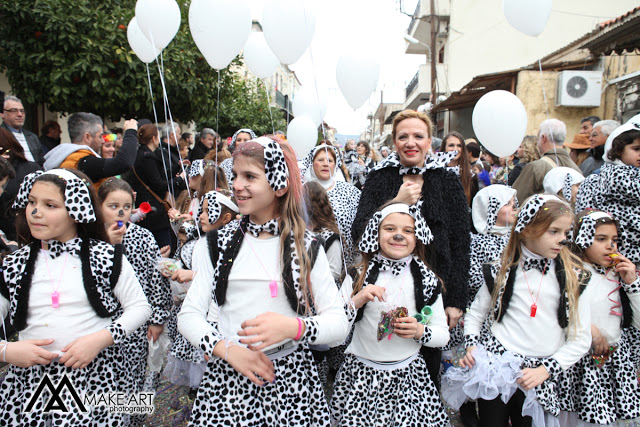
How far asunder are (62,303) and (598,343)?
290cm

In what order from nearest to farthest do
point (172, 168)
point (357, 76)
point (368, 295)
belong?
point (368, 295) < point (357, 76) < point (172, 168)

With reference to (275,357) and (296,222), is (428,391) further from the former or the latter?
(296,222)

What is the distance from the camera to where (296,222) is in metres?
1.93

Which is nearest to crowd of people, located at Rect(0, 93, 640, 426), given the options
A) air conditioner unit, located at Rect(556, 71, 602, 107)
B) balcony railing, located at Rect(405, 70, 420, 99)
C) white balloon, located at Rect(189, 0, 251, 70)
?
white balloon, located at Rect(189, 0, 251, 70)

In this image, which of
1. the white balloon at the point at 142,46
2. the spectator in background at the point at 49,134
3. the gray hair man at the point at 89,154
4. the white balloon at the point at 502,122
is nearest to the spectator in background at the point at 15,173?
the gray hair man at the point at 89,154

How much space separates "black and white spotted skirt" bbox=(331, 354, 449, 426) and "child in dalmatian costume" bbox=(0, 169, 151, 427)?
1.13 metres

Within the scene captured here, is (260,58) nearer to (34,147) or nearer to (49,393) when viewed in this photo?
(34,147)

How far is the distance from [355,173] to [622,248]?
595 cm

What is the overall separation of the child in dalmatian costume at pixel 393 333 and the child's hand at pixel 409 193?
88 mm

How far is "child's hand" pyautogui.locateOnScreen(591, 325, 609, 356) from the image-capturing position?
2541mm

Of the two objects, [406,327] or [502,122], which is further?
[502,122]

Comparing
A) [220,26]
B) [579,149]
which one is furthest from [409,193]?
[579,149]

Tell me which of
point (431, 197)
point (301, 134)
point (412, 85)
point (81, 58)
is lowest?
point (431, 197)

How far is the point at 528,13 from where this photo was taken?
3.87 metres
